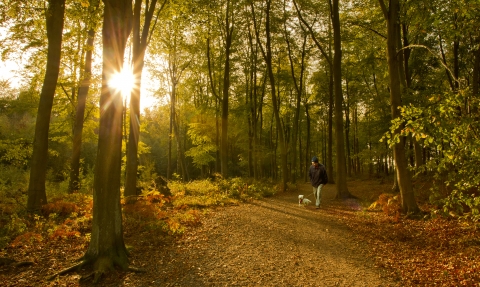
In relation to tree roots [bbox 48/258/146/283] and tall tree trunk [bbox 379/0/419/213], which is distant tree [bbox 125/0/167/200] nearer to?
tree roots [bbox 48/258/146/283]

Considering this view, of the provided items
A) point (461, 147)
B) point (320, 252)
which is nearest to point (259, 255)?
point (320, 252)

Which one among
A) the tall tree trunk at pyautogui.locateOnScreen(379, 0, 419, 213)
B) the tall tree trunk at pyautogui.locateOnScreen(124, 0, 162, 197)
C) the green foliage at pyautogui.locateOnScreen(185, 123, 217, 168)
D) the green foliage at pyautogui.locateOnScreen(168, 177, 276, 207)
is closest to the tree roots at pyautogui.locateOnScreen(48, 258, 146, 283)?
the tall tree trunk at pyautogui.locateOnScreen(124, 0, 162, 197)

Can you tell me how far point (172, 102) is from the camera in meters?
25.8

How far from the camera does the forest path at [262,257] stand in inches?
193

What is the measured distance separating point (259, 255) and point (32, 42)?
11.2 meters

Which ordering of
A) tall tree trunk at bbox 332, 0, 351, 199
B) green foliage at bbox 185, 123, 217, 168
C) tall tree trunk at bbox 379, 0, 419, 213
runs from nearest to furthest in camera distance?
tall tree trunk at bbox 379, 0, 419, 213
tall tree trunk at bbox 332, 0, 351, 199
green foliage at bbox 185, 123, 217, 168

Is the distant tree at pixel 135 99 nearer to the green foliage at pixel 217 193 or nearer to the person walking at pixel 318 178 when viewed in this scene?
the green foliage at pixel 217 193

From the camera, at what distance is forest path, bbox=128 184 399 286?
193 inches

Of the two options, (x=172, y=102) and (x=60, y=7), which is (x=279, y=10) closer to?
(x=172, y=102)

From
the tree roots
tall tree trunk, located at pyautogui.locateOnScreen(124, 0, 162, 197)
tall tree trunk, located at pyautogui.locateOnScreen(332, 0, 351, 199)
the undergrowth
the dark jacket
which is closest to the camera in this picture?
the tree roots

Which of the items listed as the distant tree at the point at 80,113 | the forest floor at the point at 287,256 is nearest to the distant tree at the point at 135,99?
the forest floor at the point at 287,256

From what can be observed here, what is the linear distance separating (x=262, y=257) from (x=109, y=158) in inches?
141

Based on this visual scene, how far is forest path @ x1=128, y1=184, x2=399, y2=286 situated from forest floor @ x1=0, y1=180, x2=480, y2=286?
0.7 inches

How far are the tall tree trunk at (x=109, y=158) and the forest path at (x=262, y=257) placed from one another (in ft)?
2.40
